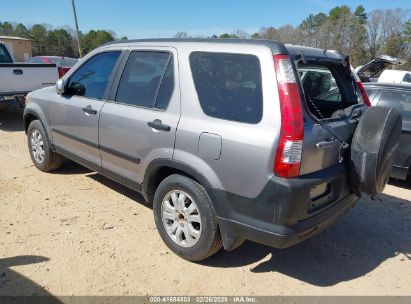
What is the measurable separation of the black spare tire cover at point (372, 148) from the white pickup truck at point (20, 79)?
7.45 meters

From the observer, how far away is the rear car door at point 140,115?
331cm

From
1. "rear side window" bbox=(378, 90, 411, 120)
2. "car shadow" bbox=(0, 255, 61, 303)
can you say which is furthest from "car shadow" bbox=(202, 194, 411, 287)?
"rear side window" bbox=(378, 90, 411, 120)

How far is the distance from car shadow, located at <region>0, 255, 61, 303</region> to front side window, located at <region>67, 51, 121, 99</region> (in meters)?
1.86

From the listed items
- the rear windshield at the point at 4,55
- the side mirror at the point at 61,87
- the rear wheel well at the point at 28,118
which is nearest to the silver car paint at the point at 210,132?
the side mirror at the point at 61,87

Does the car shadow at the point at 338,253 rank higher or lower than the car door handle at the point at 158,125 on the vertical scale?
lower

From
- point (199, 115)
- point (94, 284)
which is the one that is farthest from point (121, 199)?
point (199, 115)

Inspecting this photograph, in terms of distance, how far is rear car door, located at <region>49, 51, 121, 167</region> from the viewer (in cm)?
411

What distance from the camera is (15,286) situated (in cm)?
298

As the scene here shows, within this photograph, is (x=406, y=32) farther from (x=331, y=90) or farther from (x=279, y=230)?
(x=279, y=230)

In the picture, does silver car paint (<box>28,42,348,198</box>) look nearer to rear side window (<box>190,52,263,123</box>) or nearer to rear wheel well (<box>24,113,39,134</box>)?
rear side window (<box>190,52,263,123</box>)

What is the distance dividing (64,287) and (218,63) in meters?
2.14

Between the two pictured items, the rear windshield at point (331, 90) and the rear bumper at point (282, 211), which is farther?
the rear windshield at point (331, 90)

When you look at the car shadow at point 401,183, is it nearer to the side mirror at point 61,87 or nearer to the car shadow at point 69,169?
the car shadow at point 69,169

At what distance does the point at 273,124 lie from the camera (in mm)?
2646
